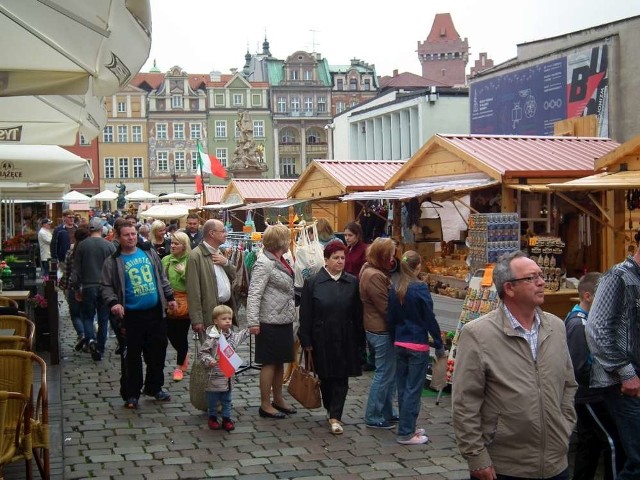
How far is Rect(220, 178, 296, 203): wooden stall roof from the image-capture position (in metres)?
26.7

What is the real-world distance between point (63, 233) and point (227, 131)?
69550 millimetres

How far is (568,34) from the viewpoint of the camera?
2442cm

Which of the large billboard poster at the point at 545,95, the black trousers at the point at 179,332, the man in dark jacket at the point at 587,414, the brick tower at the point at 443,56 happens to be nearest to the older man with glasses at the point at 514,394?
the man in dark jacket at the point at 587,414

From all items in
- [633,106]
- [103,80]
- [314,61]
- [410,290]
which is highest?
[314,61]

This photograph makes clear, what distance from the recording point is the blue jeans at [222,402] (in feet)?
24.1

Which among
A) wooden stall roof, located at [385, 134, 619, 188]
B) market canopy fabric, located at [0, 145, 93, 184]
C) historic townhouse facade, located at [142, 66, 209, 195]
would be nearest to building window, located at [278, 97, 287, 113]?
historic townhouse facade, located at [142, 66, 209, 195]

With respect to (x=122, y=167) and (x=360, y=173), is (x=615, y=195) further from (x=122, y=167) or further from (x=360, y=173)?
(x=122, y=167)

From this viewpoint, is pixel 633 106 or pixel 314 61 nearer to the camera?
pixel 633 106

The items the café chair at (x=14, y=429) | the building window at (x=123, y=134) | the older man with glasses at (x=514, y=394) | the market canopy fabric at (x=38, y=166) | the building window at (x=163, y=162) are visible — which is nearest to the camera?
the older man with glasses at (x=514, y=394)

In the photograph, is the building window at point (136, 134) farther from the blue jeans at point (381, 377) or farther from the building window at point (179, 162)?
the blue jeans at point (381, 377)

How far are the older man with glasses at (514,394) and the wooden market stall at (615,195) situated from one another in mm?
5437

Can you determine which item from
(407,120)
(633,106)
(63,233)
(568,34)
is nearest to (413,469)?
(63,233)

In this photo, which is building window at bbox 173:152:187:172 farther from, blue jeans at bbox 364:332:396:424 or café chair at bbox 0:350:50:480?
café chair at bbox 0:350:50:480

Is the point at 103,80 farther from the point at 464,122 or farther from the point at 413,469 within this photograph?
the point at 464,122
